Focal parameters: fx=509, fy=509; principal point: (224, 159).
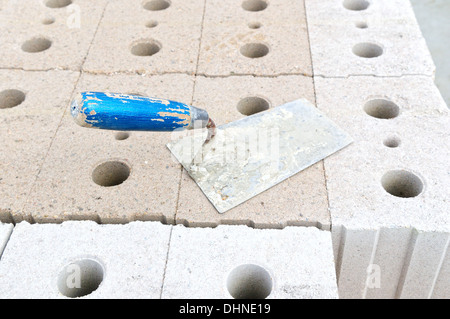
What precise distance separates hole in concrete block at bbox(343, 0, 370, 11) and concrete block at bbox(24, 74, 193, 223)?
1.45 m

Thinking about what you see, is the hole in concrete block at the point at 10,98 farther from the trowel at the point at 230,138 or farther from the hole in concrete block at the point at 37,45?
the trowel at the point at 230,138

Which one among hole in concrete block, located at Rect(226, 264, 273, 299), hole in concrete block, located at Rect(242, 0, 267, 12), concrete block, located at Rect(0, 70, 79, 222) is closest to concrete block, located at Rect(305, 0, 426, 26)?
hole in concrete block, located at Rect(242, 0, 267, 12)

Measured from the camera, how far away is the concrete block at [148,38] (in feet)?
9.41

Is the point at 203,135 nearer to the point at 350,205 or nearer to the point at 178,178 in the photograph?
the point at 178,178

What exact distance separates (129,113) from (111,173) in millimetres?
458

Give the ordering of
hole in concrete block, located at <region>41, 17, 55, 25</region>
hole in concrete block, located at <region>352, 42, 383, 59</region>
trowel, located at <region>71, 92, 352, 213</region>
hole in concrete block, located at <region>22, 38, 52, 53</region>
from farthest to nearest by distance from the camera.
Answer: hole in concrete block, located at <region>41, 17, 55, 25</region>, hole in concrete block, located at <region>22, 38, 52, 53</region>, hole in concrete block, located at <region>352, 42, 383, 59</region>, trowel, located at <region>71, 92, 352, 213</region>

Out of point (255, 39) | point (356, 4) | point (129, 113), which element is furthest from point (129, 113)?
point (356, 4)

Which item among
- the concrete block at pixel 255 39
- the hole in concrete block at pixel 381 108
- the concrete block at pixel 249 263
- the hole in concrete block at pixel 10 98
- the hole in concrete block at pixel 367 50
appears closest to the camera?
the concrete block at pixel 249 263

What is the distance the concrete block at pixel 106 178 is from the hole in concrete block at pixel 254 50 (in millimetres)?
614

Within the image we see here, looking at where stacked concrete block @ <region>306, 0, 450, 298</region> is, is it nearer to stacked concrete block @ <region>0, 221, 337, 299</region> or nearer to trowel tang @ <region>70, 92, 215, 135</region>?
stacked concrete block @ <region>0, 221, 337, 299</region>

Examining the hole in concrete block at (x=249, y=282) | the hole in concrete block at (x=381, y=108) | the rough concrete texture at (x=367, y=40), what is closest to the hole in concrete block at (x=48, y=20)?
the rough concrete texture at (x=367, y=40)

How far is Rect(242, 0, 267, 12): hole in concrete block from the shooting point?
339 centimetres

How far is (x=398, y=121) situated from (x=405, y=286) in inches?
30.6
